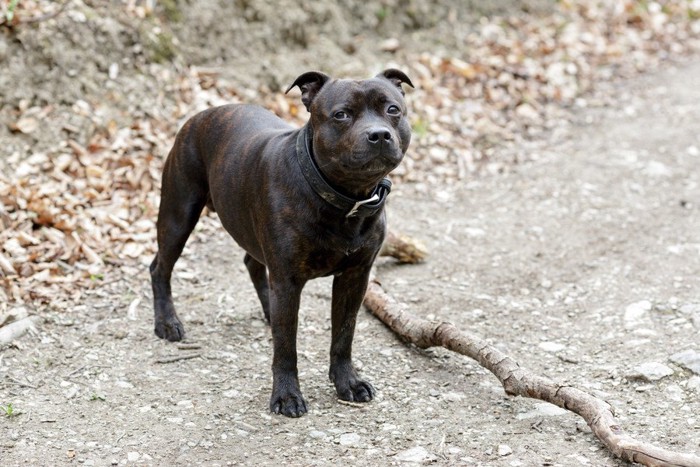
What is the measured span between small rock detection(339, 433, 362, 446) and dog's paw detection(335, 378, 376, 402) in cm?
38

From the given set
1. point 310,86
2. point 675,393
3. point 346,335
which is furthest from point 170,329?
point 675,393

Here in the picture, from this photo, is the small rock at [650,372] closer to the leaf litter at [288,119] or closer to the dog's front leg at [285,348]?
the dog's front leg at [285,348]

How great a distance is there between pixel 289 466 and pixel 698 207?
17.1 ft

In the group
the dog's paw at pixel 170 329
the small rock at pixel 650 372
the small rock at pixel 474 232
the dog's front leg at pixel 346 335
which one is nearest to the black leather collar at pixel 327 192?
the dog's front leg at pixel 346 335

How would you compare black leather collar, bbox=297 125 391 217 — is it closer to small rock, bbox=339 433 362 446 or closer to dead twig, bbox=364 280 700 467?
dead twig, bbox=364 280 700 467

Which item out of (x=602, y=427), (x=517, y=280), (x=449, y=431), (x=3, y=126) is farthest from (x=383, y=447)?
(x=3, y=126)

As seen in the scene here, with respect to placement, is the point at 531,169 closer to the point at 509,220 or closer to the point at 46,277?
the point at 509,220

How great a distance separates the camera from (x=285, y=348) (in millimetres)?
4754

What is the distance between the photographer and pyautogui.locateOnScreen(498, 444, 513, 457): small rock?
14.1 feet

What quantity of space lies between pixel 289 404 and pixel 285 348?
306 mm

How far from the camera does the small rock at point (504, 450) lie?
14.1ft

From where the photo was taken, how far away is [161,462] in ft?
13.9

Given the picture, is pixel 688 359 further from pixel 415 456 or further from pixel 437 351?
pixel 415 456

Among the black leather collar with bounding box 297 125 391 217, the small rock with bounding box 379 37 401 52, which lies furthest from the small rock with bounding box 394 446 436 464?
the small rock with bounding box 379 37 401 52
